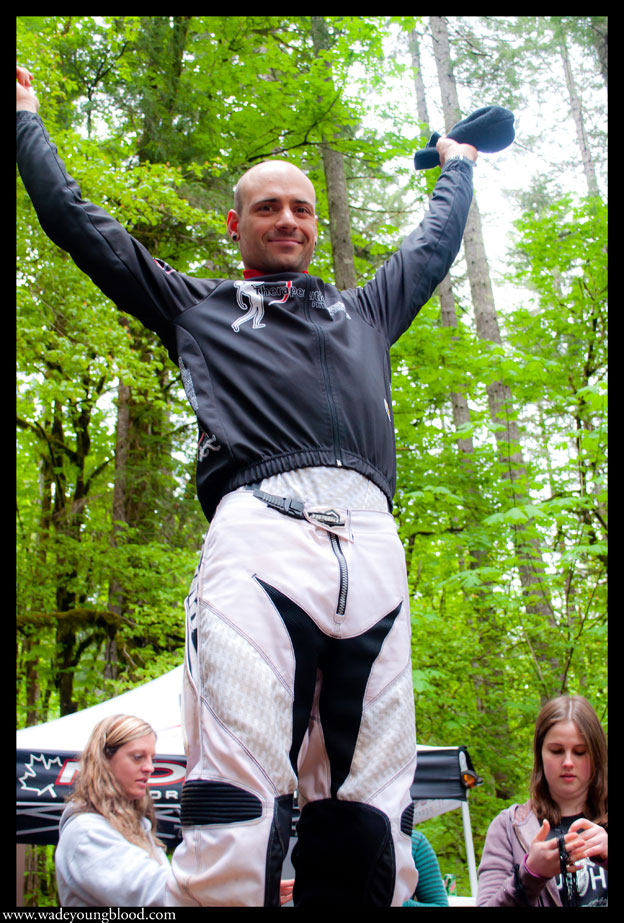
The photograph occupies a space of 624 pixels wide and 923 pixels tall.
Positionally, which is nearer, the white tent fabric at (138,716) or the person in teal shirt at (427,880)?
the person in teal shirt at (427,880)

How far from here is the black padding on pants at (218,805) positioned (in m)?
1.37

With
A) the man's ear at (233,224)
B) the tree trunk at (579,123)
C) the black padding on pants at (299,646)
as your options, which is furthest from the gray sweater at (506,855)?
the tree trunk at (579,123)

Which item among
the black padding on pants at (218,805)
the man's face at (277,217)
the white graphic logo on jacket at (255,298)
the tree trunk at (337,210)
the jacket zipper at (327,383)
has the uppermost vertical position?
the tree trunk at (337,210)

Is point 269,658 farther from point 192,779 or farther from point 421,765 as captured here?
point 421,765

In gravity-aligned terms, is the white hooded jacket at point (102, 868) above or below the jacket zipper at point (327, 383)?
below

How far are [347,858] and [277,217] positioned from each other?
149 centimetres

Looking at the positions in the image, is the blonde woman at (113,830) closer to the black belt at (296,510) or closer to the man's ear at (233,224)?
the black belt at (296,510)

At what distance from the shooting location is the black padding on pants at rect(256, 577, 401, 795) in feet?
5.05

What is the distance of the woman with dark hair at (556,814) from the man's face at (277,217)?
5.97ft

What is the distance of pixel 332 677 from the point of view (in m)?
1.59

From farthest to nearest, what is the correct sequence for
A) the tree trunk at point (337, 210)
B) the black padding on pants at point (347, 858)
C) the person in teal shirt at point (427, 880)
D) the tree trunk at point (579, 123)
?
the tree trunk at point (579, 123) < the tree trunk at point (337, 210) < the person in teal shirt at point (427, 880) < the black padding on pants at point (347, 858)

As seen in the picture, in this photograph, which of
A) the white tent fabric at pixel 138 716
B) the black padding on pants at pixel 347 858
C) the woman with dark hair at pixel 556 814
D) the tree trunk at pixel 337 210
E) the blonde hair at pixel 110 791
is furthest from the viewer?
the tree trunk at pixel 337 210

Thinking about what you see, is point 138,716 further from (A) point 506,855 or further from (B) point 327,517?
(B) point 327,517

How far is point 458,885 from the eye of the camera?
10.4 meters
